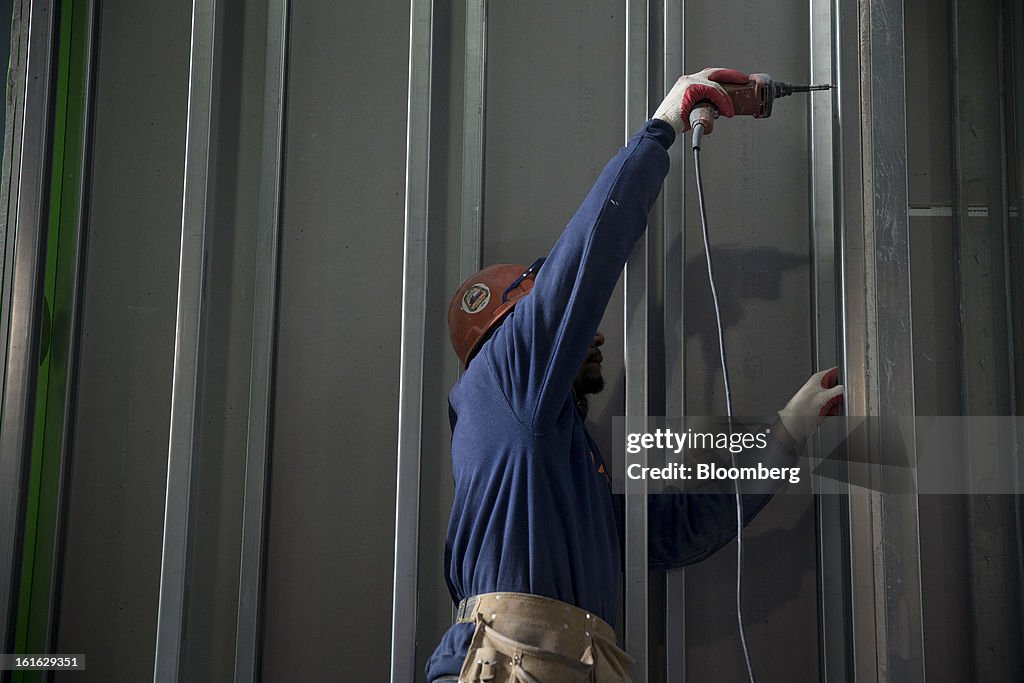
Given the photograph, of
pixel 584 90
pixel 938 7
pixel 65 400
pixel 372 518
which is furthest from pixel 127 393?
pixel 938 7

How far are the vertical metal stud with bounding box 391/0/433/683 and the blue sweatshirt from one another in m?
0.09

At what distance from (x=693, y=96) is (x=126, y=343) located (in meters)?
1.55

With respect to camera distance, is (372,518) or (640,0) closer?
(640,0)

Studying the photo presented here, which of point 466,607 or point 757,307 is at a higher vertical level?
point 757,307

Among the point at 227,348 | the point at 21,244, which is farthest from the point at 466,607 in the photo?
the point at 21,244

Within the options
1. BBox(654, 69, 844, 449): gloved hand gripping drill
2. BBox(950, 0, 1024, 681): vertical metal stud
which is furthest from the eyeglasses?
BBox(950, 0, 1024, 681): vertical metal stud

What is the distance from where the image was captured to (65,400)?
2195 millimetres

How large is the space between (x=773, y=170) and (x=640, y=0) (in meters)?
0.57

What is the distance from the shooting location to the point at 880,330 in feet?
5.66

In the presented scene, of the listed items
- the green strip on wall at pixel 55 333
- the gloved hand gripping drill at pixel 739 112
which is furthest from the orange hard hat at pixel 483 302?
the green strip on wall at pixel 55 333

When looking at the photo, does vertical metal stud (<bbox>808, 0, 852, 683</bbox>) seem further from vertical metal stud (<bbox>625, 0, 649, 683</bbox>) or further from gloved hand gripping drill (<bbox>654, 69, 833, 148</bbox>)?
vertical metal stud (<bbox>625, 0, 649, 683</bbox>)

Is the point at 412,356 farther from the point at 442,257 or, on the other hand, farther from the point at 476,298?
the point at 442,257

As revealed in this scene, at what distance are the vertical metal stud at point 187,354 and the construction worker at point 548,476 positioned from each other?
567 mm

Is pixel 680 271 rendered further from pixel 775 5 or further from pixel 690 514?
pixel 775 5
